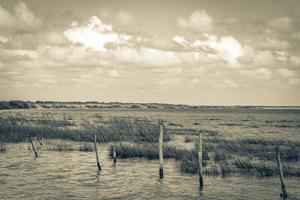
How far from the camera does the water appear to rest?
16391 mm

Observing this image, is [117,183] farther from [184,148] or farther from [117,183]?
[184,148]

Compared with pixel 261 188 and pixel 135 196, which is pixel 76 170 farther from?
pixel 261 188

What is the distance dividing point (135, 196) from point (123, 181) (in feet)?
9.55

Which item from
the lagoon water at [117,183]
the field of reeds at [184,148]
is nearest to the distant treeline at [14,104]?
the field of reeds at [184,148]

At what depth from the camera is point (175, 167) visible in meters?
22.2

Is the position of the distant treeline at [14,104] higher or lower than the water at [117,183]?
higher

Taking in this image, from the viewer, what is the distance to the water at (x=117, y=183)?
1639 cm

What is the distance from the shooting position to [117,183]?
18.7 m

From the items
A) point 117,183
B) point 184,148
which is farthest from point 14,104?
point 117,183

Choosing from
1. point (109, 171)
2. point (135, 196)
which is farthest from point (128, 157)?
point (135, 196)

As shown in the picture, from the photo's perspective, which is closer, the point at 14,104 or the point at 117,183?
the point at 117,183

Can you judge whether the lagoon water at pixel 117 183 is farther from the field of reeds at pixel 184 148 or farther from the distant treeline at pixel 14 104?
the distant treeline at pixel 14 104

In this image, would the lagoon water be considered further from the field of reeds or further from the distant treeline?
the distant treeline

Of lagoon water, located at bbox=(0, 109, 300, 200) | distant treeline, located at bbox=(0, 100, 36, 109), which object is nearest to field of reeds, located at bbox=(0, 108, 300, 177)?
lagoon water, located at bbox=(0, 109, 300, 200)
